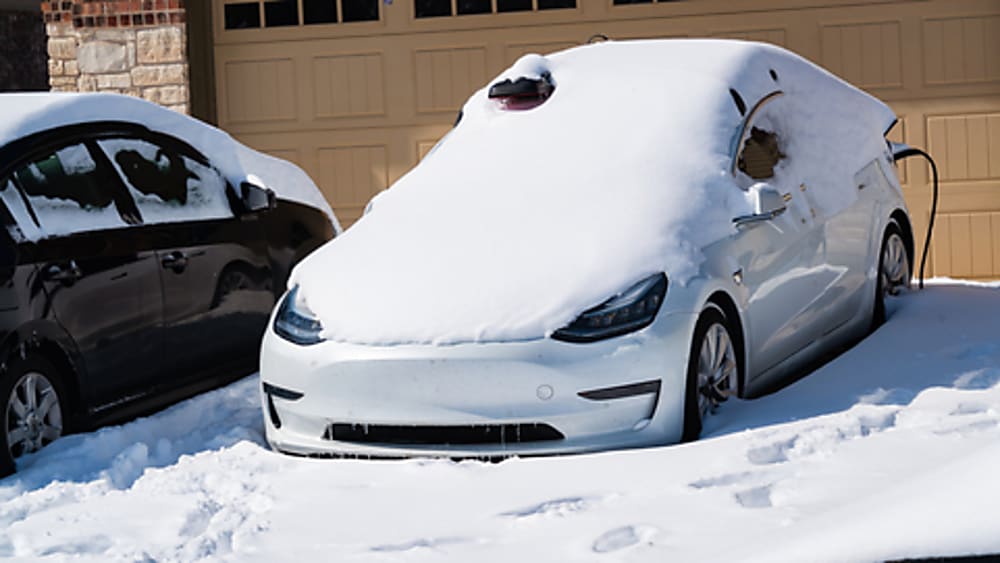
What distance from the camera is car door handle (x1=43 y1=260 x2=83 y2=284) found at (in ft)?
18.8

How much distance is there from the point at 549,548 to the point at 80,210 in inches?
113

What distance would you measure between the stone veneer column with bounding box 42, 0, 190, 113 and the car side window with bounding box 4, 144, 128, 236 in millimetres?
4965

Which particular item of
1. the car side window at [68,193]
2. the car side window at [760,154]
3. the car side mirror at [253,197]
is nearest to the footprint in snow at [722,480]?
the car side window at [760,154]

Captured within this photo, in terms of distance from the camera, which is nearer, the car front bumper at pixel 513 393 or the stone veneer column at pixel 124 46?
the car front bumper at pixel 513 393

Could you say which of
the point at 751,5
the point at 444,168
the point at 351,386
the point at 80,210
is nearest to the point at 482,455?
the point at 351,386

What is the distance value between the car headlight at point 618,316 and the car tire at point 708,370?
203mm

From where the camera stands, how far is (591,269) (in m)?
5.23

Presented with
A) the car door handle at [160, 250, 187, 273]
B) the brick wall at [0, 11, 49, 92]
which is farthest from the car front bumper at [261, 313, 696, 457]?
the brick wall at [0, 11, 49, 92]

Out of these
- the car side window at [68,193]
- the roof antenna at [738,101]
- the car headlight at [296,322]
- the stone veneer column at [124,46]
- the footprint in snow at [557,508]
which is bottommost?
the footprint in snow at [557,508]

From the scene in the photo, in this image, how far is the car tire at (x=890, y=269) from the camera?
710 cm

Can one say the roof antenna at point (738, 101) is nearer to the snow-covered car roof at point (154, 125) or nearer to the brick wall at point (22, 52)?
→ the snow-covered car roof at point (154, 125)

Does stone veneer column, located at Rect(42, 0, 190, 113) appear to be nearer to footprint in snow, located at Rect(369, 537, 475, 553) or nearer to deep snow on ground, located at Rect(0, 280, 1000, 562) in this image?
deep snow on ground, located at Rect(0, 280, 1000, 562)

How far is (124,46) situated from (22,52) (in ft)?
28.0

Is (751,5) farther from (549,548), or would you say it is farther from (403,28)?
(549,548)
